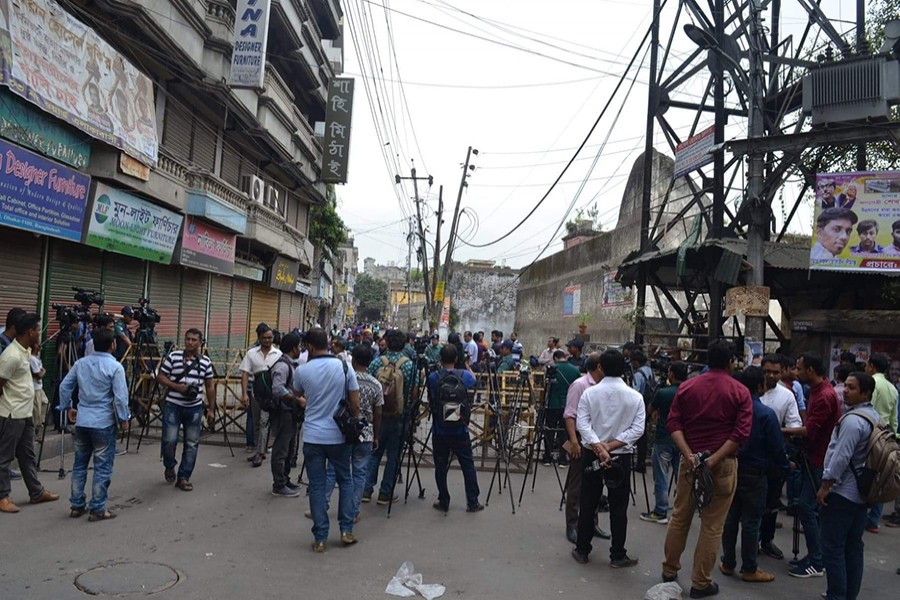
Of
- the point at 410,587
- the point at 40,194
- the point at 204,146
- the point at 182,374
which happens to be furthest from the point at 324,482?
the point at 204,146

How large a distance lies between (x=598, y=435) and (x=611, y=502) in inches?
22.8

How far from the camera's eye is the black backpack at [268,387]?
6969mm

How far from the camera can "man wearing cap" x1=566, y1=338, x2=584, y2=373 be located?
8.60 m

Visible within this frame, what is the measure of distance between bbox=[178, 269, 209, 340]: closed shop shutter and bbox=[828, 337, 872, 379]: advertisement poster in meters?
13.0

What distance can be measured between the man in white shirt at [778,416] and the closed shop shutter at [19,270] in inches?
389

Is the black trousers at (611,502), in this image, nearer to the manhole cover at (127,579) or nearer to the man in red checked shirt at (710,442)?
the man in red checked shirt at (710,442)

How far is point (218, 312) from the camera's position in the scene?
17.1 metres

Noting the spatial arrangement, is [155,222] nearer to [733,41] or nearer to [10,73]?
[10,73]

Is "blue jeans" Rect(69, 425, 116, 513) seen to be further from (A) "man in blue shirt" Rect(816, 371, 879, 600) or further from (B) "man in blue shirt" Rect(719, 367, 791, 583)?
(A) "man in blue shirt" Rect(816, 371, 879, 600)

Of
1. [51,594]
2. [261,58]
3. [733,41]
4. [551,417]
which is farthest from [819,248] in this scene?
[261,58]

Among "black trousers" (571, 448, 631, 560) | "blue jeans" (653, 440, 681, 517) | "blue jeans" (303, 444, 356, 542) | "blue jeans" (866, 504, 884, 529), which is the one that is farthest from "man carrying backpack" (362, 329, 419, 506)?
"blue jeans" (866, 504, 884, 529)

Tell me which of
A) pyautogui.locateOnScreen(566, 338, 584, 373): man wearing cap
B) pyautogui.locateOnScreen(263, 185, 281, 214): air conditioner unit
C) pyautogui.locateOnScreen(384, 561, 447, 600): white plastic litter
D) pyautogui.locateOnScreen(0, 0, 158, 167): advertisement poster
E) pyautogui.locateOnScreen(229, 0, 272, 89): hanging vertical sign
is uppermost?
pyautogui.locateOnScreen(229, 0, 272, 89): hanging vertical sign

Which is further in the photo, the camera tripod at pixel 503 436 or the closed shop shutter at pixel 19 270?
the closed shop shutter at pixel 19 270

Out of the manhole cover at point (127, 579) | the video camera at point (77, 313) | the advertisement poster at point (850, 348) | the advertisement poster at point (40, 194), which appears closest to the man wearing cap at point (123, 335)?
the video camera at point (77, 313)
